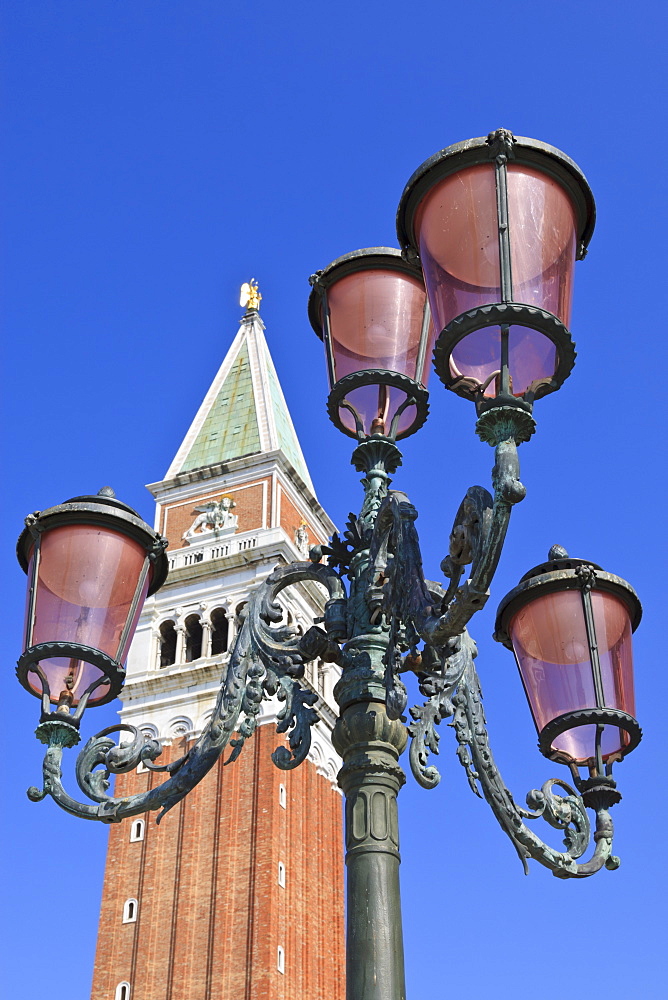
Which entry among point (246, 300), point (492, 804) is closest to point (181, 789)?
point (492, 804)

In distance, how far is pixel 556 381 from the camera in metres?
3.24

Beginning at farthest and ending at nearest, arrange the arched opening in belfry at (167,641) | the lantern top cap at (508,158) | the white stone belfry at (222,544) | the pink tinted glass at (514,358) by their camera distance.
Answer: the arched opening in belfry at (167,641) → the white stone belfry at (222,544) → the lantern top cap at (508,158) → the pink tinted glass at (514,358)

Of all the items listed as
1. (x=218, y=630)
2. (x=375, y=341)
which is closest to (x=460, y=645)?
(x=375, y=341)

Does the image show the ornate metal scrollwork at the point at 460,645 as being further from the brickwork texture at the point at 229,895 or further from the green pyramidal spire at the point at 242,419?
the green pyramidal spire at the point at 242,419

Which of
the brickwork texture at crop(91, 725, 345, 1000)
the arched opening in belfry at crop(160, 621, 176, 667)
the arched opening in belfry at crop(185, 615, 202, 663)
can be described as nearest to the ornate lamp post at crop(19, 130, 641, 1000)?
the brickwork texture at crop(91, 725, 345, 1000)

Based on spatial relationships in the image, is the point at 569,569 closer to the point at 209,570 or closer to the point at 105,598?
the point at 105,598

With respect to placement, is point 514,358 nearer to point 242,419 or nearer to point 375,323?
point 375,323

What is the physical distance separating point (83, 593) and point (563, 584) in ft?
5.28

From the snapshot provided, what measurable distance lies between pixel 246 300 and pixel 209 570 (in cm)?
1025

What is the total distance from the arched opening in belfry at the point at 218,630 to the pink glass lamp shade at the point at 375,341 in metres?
23.8

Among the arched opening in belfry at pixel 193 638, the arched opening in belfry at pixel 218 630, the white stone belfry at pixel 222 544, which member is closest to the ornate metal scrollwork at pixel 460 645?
the white stone belfry at pixel 222 544

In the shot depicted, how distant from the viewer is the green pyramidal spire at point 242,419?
105 feet

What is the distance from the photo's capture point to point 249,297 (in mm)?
36469

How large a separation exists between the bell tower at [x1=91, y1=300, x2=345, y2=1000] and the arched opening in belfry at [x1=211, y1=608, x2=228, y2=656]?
0.03m
